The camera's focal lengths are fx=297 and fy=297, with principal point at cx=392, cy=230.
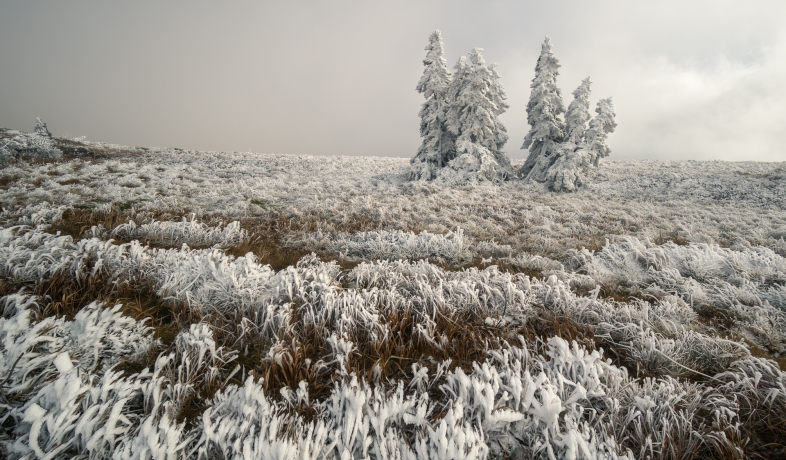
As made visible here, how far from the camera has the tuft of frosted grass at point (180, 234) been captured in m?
6.33

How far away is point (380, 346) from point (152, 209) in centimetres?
1062

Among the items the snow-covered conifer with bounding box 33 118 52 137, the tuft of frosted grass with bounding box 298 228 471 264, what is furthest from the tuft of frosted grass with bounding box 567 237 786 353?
the snow-covered conifer with bounding box 33 118 52 137

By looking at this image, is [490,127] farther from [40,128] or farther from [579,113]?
[40,128]

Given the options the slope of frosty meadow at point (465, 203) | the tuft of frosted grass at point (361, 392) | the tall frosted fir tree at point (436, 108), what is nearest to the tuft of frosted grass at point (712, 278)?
the tuft of frosted grass at point (361, 392)

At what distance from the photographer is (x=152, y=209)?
9852 mm

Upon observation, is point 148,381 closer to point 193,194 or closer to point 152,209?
point 152,209

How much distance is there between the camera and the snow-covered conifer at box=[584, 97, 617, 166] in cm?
2283

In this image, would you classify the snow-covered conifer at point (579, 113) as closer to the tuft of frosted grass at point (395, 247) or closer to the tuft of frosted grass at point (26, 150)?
the tuft of frosted grass at point (395, 247)

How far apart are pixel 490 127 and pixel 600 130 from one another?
27.1ft

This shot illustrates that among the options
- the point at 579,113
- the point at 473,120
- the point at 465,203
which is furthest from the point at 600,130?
the point at 465,203

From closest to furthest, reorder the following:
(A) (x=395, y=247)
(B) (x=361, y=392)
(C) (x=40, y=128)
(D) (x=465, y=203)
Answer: (B) (x=361, y=392) → (A) (x=395, y=247) → (D) (x=465, y=203) → (C) (x=40, y=128)

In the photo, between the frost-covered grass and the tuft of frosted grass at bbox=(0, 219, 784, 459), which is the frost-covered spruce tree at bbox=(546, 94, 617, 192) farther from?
the tuft of frosted grass at bbox=(0, 219, 784, 459)

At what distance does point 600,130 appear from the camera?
23.0 metres

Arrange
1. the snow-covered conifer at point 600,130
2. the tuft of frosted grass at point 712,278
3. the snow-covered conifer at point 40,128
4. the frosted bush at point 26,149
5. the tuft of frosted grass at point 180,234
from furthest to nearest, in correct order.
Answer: the snow-covered conifer at point 40,128 < the snow-covered conifer at point 600,130 < the frosted bush at point 26,149 < the tuft of frosted grass at point 180,234 < the tuft of frosted grass at point 712,278
